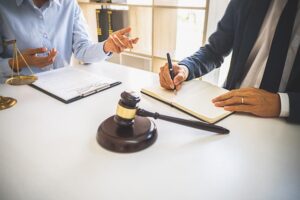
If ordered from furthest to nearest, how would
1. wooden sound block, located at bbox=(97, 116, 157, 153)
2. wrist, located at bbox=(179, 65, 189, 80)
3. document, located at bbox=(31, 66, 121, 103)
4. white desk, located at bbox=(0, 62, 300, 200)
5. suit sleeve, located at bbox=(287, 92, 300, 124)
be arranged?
wrist, located at bbox=(179, 65, 189, 80), document, located at bbox=(31, 66, 121, 103), suit sleeve, located at bbox=(287, 92, 300, 124), wooden sound block, located at bbox=(97, 116, 157, 153), white desk, located at bbox=(0, 62, 300, 200)

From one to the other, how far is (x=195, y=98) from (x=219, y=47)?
1.66 ft

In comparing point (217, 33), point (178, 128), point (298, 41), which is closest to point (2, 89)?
point (178, 128)

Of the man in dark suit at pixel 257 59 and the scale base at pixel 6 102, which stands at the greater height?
the man in dark suit at pixel 257 59

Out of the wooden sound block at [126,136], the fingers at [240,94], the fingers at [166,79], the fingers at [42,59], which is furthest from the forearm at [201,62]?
the fingers at [42,59]

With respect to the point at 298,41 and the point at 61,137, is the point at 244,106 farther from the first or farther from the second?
the point at 61,137

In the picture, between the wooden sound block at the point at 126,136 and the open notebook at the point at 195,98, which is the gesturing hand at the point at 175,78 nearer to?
the open notebook at the point at 195,98

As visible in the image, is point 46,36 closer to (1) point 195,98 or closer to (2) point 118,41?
(2) point 118,41

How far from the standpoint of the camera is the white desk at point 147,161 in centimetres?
47

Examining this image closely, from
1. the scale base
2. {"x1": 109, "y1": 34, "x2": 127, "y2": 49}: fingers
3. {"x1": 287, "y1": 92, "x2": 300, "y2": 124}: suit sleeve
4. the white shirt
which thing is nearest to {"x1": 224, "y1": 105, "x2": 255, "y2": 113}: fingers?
{"x1": 287, "y1": 92, "x2": 300, "y2": 124}: suit sleeve

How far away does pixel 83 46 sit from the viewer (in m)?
1.38

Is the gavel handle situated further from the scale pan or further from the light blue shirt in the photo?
the light blue shirt

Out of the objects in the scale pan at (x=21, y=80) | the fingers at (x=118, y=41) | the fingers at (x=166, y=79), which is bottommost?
the scale pan at (x=21, y=80)

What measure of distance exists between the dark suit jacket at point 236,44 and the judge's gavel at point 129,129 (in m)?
0.41

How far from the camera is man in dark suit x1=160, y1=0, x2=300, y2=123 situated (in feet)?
2.41
